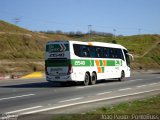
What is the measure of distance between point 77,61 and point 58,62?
1296 millimetres

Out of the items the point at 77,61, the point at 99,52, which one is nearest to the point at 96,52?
the point at 99,52

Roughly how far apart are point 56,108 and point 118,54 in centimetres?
2094

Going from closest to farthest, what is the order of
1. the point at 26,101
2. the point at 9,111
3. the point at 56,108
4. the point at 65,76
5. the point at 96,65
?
1. the point at 9,111
2. the point at 56,108
3. the point at 26,101
4. the point at 65,76
5. the point at 96,65

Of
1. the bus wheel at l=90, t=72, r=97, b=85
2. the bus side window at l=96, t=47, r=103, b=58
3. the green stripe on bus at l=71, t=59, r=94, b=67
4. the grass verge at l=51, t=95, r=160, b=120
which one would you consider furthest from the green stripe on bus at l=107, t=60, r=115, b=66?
the grass verge at l=51, t=95, r=160, b=120

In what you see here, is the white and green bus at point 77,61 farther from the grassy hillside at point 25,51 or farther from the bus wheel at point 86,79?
the grassy hillside at point 25,51

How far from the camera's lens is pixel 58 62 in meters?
28.1

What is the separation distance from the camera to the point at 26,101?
1788 centimetres

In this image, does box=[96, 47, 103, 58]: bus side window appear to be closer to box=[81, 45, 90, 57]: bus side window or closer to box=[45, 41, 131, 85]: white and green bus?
box=[45, 41, 131, 85]: white and green bus

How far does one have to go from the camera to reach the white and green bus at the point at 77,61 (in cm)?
2784

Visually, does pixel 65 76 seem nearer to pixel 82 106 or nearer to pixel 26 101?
pixel 26 101

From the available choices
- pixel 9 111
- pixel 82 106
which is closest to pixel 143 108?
pixel 82 106

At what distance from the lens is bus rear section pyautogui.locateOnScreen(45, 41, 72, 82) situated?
27.8m

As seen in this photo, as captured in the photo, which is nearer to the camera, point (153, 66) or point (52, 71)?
point (52, 71)

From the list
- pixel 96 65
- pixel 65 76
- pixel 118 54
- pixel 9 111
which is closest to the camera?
pixel 9 111
